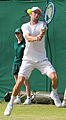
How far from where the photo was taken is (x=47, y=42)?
29.2ft

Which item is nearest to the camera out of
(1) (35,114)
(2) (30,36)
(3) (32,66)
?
(2) (30,36)

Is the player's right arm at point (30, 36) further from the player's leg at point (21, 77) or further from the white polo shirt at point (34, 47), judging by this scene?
the player's leg at point (21, 77)

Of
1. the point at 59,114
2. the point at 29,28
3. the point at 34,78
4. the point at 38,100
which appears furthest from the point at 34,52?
the point at 34,78

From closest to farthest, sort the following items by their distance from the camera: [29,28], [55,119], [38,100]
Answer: [55,119] → [29,28] → [38,100]

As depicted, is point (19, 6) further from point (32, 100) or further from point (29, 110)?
point (29, 110)

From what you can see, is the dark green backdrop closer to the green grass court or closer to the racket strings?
the green grass court

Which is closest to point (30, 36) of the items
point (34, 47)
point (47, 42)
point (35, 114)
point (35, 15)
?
point (34, 47)

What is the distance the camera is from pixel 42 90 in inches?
354

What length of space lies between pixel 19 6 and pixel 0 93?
2.10 m

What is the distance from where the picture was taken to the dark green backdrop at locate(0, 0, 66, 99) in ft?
28.9

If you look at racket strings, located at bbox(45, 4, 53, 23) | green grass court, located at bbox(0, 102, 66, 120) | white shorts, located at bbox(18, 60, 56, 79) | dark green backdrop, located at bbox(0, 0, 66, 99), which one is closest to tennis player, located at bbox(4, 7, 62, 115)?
white shorts, located at bbox(18, 60, 56, 79)

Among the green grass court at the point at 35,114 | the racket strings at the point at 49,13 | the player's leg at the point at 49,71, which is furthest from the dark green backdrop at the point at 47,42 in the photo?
the player's leg at the point at 49,71

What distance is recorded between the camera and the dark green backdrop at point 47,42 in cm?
882

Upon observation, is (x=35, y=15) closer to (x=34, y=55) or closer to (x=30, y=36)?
(x=30, y=36)
